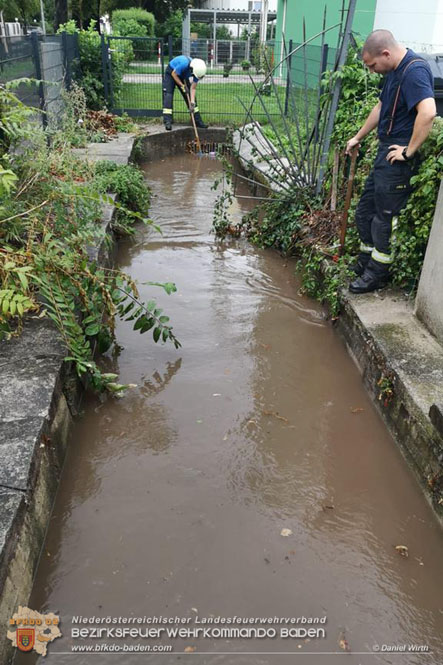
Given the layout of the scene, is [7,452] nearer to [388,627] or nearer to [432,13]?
[388,627]

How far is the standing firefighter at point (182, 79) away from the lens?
11531 millimetres

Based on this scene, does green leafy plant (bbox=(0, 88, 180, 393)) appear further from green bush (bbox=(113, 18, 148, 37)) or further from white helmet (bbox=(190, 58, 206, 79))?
green bush (bbox=(113, 18, 148, 37))

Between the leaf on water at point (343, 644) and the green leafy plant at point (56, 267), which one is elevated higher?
the green leafy plant at point (56, 267)

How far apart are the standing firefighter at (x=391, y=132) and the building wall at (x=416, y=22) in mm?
8937

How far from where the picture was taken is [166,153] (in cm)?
1184

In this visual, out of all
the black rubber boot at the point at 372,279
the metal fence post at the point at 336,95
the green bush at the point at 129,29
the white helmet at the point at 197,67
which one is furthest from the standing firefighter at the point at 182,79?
the green bush at the point at 129,29

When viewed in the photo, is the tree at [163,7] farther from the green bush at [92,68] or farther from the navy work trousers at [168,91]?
the navy work trousers at [168,91]

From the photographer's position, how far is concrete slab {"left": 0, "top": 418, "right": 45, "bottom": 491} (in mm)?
2422

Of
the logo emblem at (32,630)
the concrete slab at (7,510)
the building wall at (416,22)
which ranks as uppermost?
the building wall at (416,22)

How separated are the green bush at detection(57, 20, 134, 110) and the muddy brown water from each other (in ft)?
30.7

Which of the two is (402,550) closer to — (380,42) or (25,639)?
(25,639)

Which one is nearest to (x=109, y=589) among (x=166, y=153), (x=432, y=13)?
(x=166, y=153)

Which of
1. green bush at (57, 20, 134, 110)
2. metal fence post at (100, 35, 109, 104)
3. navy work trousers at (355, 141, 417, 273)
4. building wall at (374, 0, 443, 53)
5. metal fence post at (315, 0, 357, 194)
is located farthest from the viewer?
green bush at (57, 20, 134, 110)

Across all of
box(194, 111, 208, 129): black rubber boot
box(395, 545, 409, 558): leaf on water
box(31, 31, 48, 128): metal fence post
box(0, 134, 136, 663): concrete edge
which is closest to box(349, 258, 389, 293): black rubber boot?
box(395, 545, 409, 558): leaf on water
